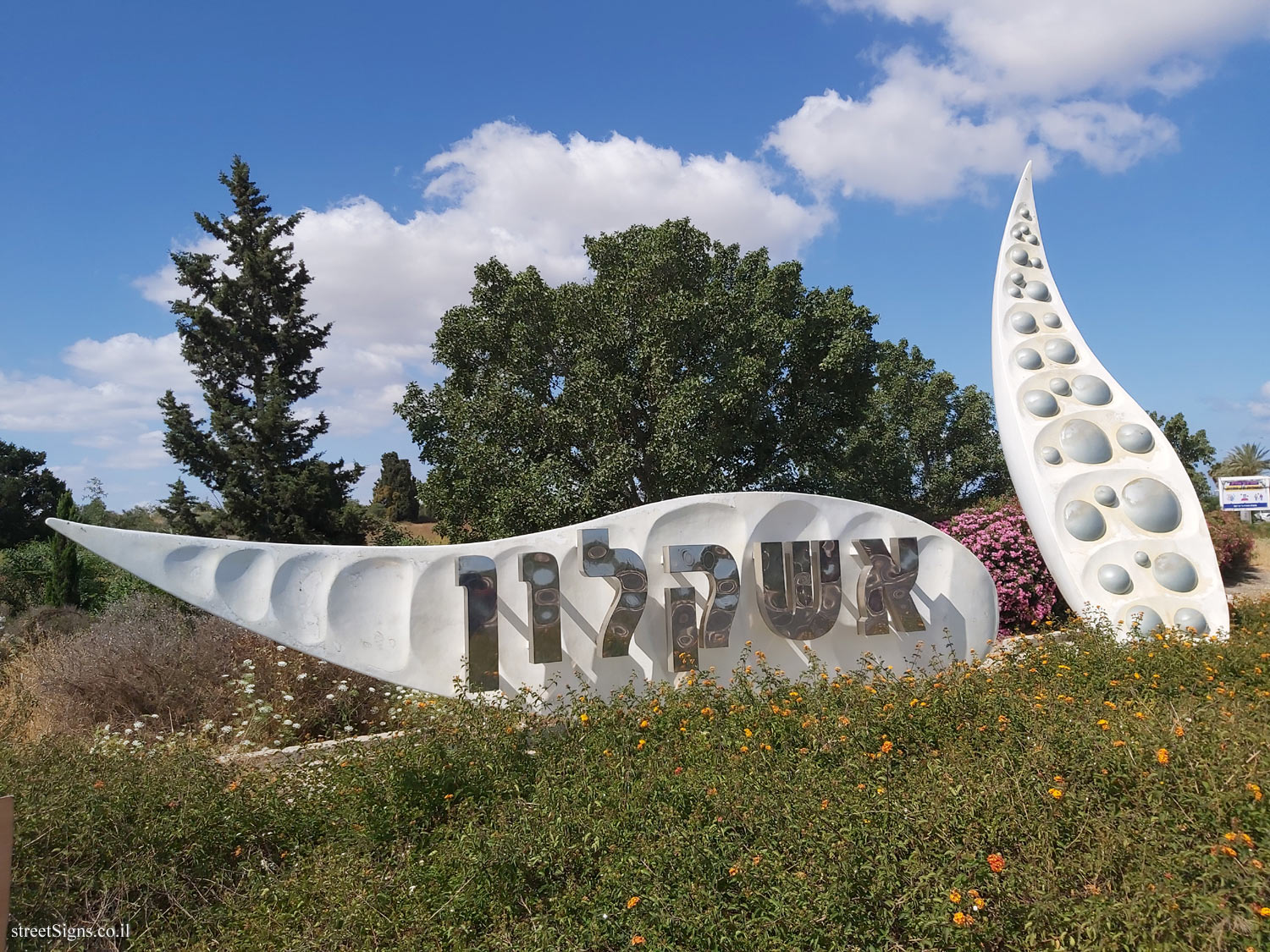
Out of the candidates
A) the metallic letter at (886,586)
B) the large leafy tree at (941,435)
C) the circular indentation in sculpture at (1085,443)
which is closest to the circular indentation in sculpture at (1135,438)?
the circular indentation in sculpture at (1085,443)

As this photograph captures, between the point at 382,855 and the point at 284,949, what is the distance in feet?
2.81

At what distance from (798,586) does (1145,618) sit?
13.2 ft

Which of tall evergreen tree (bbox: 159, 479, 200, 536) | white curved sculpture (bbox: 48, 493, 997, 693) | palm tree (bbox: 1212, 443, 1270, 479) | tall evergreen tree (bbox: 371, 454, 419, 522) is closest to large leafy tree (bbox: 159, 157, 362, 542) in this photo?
tall evergreen tree (bbox: 159, 479, 200, 536)

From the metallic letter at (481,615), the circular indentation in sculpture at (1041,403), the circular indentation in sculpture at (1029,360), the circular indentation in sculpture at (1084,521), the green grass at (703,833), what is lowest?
the green grass at (703,833)

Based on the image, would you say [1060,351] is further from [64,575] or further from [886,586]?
[64,575]

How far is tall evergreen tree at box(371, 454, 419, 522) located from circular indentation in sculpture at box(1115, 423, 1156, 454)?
30.8 meters

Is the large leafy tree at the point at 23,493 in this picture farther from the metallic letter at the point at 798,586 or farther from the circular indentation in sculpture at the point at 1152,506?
the circular indentation in sculpture at the point at 1152,506

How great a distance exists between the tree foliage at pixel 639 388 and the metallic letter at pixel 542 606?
5.31 meters

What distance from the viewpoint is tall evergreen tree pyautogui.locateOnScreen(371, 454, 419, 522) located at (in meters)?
37.3

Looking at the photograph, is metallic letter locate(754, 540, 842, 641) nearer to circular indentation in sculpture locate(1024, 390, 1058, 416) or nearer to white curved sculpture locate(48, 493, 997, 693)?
white curved sculpture locate(48, 493, 997, 693)

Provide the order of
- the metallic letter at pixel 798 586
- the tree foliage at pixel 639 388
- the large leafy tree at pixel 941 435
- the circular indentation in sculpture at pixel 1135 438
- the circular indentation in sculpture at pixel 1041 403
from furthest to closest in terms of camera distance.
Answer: the large leafy tree at pixel 941 435 → the tree foliage at pixel 639 388 → the circular indentation in sculpture at pixel 1041 403 → the circular indentation in sculpture at pixel 1135 438 → the metallic letter at pixel 798 586

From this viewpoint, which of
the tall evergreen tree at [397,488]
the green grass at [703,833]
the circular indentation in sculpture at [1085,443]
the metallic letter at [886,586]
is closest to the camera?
the green grass at [703,833]

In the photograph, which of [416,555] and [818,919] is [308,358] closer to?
[416,555]

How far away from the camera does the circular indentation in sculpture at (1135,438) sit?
34.0 feet
